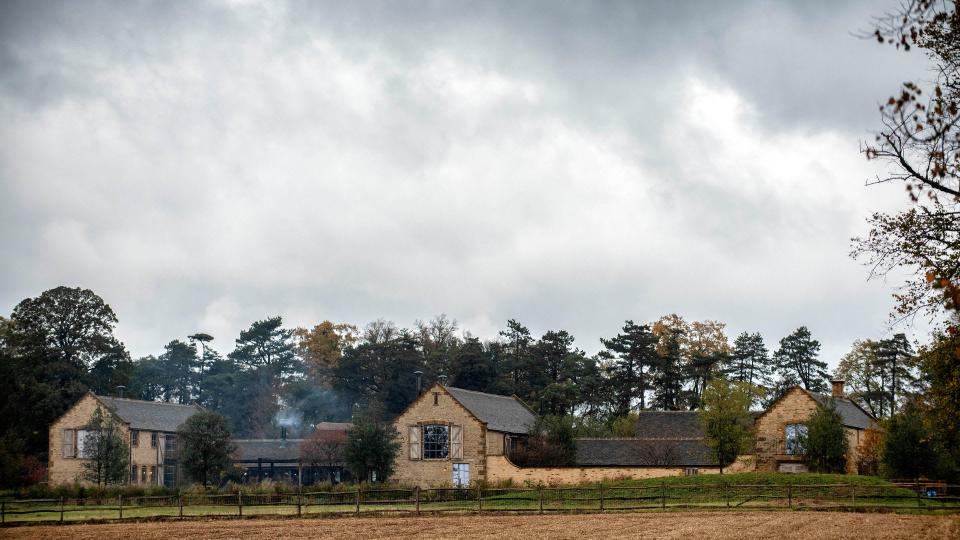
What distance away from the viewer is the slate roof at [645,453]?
5703cm

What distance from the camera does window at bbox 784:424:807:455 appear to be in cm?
5539

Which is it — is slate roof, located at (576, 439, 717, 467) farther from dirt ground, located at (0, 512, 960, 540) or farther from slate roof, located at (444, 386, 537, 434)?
dirt ground, located at (0, 512, 960, 540)

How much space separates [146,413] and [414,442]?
2569 centimetres

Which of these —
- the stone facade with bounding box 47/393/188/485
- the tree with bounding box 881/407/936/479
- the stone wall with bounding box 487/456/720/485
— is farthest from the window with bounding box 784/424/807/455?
the stone facade with bounding box 47/393/188/485

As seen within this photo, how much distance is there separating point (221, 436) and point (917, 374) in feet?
190

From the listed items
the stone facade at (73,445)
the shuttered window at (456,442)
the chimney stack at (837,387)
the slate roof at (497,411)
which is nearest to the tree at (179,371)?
the stone facade at (73,445)

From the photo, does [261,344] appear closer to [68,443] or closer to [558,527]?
[68,443]

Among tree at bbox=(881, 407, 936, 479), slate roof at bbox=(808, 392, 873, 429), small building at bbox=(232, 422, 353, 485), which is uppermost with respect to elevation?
slate roof at bbox=(808, 392, 873, 429)

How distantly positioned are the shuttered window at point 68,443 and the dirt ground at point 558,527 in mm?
34465

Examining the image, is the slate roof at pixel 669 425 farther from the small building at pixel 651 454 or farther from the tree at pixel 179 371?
the tree at pixel 179 371

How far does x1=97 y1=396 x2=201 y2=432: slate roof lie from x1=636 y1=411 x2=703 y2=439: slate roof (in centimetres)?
3249

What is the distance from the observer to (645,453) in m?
58.1

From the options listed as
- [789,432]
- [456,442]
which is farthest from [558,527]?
[789,432]

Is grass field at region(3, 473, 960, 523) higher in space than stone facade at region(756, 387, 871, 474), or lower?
lower
